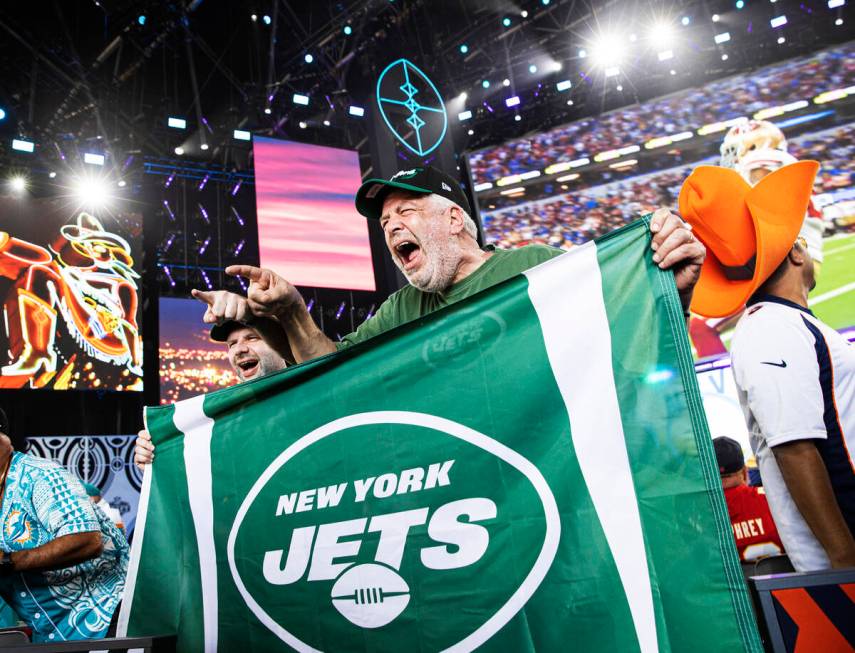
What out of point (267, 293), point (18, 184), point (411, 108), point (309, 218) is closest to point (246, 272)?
point (267, 293)

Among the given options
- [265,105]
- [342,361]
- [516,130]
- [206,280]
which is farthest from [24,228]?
[342,361]

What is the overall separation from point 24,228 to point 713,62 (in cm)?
950

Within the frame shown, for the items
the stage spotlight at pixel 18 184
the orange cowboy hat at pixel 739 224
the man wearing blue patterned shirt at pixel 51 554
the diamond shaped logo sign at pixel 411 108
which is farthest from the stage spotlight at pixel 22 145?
the orange cowboy hat at pixel 739 224

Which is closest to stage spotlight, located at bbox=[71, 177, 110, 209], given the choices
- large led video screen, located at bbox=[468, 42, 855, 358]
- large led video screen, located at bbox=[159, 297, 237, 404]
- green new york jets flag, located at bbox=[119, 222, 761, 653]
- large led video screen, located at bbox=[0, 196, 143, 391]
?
large led video screen, located at bbox=[0, 196, 143, 391]

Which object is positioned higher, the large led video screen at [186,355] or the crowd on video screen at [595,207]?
the crowd on video screen at [595,207]

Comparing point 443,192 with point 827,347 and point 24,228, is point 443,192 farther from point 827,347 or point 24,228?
point 24,228

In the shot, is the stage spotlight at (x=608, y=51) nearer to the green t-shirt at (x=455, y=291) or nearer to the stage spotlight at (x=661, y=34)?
the stage spotlight at (x=661, y=34)

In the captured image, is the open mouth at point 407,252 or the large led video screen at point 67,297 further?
the large led video screen at point 67,297

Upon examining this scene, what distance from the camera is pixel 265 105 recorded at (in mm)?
9891

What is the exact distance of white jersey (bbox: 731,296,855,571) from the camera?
1.53 meters

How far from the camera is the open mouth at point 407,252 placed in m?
2.33

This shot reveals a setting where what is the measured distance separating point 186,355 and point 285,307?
8160 mm

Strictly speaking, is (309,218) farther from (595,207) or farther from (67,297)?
(595,207)

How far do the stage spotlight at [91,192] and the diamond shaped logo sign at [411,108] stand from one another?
166 inches
